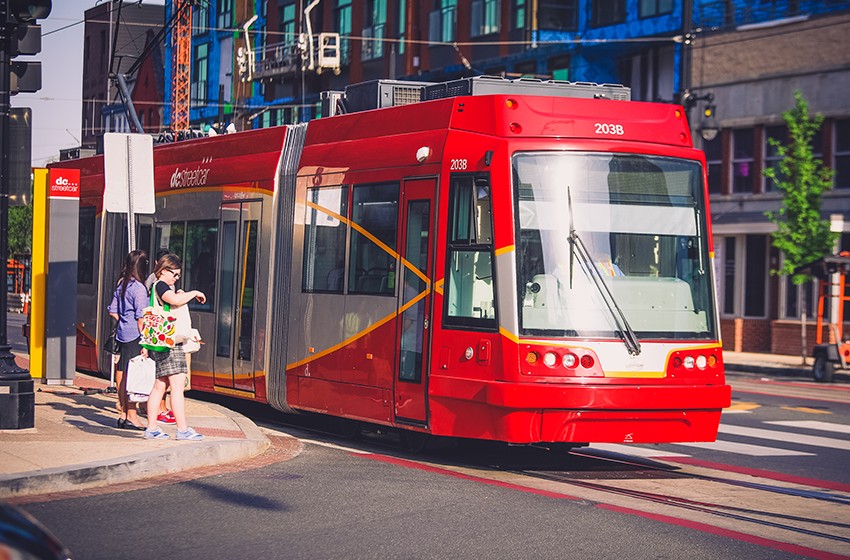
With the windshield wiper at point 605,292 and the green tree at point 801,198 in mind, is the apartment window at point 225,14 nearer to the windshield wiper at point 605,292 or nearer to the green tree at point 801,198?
the green tree at point 801,198

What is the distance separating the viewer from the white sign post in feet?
39.2

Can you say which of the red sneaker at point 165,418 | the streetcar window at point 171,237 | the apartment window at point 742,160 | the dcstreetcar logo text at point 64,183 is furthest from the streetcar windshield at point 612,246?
the apartment window at point 742,160

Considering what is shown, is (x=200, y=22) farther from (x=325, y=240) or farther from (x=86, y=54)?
(x=325, y=240)

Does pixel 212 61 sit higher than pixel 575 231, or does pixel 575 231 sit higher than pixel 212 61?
pixel 212 61

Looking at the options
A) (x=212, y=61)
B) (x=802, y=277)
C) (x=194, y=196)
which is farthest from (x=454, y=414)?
(x=212, y=61)

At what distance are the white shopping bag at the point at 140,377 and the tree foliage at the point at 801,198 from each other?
67.1 feet

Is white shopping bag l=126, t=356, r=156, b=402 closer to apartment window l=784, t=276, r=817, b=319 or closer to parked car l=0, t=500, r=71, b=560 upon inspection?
parked car l=0, t=500, r=71, b=560

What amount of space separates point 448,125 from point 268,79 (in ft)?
132

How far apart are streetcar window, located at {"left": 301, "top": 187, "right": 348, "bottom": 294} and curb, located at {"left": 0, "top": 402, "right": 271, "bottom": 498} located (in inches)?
76.4

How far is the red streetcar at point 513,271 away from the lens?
9195 millimetres

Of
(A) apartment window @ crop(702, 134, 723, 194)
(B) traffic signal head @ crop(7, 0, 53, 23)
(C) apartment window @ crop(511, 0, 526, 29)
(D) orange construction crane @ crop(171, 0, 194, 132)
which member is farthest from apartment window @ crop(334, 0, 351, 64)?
(B) traffic signal head @ crop(7, 0, 53, 23)

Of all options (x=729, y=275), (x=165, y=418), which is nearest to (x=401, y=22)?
(x=729, y=275)

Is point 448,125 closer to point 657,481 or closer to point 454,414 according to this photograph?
point 454,414

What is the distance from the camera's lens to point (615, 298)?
9336 millimetres
